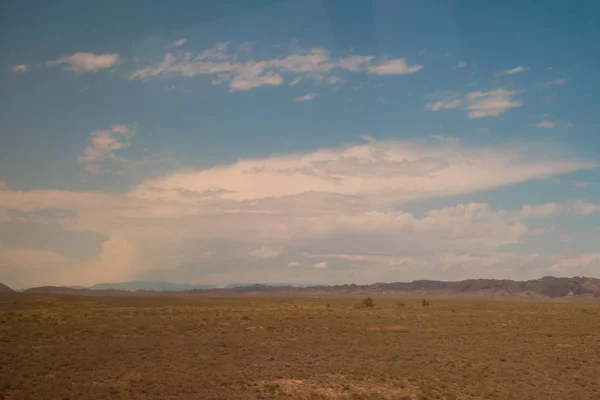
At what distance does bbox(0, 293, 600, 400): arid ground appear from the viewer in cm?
2155

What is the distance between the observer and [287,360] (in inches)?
1109

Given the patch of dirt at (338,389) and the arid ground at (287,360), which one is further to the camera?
the arid ground at (287,360)

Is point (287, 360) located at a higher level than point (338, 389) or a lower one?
higher

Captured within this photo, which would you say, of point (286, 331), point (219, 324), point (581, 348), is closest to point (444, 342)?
point (581, 348)

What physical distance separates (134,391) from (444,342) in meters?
22.8

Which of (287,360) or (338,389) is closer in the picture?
(338,389)

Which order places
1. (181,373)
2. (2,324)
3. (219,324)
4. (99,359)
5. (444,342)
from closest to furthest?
(181,373) < (99,359) < (444,342) < (2,324) < (219,324)

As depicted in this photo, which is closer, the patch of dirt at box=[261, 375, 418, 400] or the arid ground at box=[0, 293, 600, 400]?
the patch of dirt at box=[261, 375, 418, 400]

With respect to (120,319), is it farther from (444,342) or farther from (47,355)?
(444,342)

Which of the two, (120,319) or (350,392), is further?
(120,319)

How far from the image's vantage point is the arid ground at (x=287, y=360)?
70.7 ft

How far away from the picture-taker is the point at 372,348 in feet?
106

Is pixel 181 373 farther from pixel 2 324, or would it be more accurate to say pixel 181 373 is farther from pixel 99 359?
pixel 2 324

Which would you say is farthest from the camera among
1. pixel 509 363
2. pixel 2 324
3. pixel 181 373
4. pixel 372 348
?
pixel 2 324
